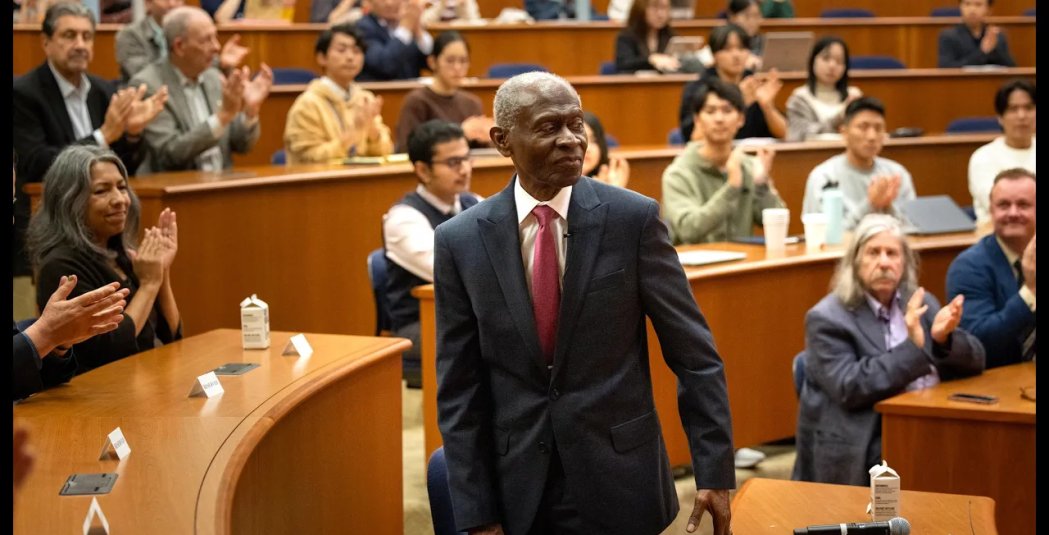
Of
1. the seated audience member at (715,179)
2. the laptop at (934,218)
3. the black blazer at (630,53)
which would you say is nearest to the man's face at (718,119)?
the seated audience member at (715,179)

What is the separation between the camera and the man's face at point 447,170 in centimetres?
404

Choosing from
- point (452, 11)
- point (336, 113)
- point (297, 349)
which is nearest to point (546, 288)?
point (297, 349)

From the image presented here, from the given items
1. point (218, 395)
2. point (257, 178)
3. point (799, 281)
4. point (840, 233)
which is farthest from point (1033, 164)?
point (218, 395)

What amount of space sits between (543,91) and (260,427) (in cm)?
83

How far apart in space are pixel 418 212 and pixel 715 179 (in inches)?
46.1

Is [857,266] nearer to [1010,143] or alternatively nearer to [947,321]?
[947,321]

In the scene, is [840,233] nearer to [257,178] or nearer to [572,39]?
[257,178]

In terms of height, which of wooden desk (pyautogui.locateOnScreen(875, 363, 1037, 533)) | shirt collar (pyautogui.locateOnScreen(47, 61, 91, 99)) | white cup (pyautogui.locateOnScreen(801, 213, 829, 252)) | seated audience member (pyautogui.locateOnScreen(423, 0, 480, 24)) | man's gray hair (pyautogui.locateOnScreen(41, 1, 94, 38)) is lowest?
wooden desk (pyautogui.locateOnScreen(875, 363, 1037, 533))

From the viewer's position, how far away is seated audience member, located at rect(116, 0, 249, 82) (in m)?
5.09

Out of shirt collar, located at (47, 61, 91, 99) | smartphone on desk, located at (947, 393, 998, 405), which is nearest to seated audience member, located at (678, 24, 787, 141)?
shirt collar, located at (47, 61, 91, 99)

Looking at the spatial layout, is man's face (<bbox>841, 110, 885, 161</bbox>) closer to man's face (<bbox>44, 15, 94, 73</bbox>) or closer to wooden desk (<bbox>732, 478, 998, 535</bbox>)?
wooden desk (<bbox>732, 478, 998, 535</bbox>)

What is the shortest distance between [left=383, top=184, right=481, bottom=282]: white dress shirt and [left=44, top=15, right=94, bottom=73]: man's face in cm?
128

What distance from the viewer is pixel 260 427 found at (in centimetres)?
216

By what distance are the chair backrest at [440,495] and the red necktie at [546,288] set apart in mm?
397
